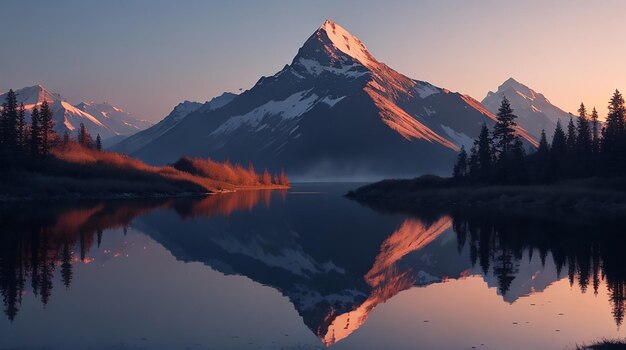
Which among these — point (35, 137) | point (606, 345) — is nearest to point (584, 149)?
point (606, 345)

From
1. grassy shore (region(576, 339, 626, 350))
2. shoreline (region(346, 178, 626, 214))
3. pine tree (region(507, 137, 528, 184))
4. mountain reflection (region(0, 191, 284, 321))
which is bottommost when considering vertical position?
grassy shore (region(576, 339, 626, 350))

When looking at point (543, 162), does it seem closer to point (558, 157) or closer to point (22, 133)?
point (558, 157)

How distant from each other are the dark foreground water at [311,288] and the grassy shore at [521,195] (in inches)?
1382

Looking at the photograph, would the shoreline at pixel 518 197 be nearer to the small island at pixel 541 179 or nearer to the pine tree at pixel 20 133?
the small island at pixel 541 179

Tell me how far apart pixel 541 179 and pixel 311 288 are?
94.0 meters

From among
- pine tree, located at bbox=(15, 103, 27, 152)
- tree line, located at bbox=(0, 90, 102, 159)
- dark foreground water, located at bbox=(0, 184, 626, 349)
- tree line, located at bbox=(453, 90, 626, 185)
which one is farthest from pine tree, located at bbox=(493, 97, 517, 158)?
pine tree, located at bbox=(15, 103, 27, 152)

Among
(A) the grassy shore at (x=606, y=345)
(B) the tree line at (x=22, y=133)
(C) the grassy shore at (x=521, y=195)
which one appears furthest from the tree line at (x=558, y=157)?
(B) the tree line at (x=22, y=133)

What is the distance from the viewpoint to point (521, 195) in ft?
345

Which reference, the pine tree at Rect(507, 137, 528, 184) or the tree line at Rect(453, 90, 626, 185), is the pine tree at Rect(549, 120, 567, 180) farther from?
the pine tree at Rect(507, 137, 528, 184)

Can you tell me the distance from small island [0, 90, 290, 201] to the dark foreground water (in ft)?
237

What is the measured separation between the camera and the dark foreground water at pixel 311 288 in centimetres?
2261

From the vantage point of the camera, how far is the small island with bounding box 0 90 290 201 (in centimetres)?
12788

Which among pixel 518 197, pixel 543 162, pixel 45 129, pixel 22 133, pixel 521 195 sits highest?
pixel 45 129

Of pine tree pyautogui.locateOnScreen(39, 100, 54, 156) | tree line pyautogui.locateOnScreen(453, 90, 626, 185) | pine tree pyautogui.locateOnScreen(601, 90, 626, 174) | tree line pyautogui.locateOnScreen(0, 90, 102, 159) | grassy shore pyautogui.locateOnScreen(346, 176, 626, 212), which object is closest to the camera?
grassy shore pyautogui.locateOnScreen(346, 176, 626, 212)
